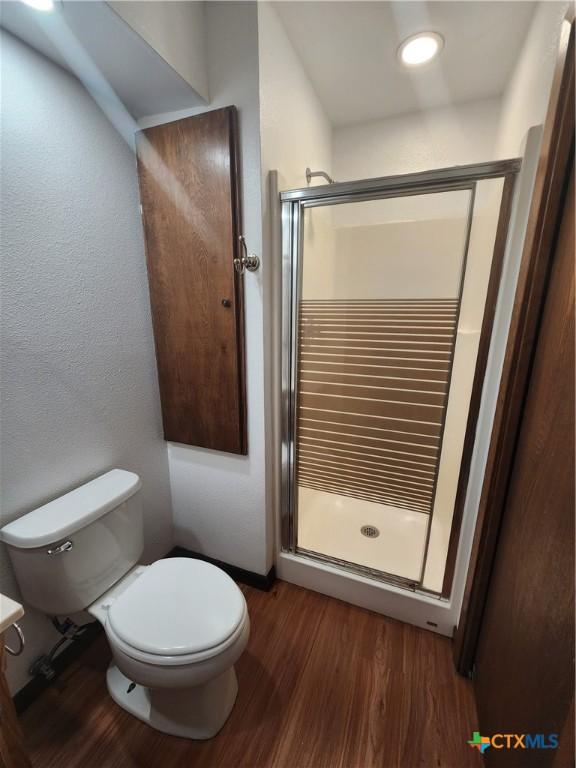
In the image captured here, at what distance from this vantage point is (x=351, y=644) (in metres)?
1.34

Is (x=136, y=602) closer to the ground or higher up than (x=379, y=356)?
closer to the ground

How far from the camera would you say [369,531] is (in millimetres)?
1758

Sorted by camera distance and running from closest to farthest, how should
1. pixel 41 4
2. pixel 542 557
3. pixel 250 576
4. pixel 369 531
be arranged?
pixel 542 557, pixel 41 4, pixel 250 576, pixel 369 531

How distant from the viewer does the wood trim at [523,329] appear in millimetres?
756

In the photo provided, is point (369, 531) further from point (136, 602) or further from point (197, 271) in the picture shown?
point (197, 271)

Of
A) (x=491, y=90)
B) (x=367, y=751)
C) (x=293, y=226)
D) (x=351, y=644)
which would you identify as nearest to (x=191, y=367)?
(x=293, y=226)

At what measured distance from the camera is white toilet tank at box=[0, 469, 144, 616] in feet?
3.21

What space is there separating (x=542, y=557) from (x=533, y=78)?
1.49m

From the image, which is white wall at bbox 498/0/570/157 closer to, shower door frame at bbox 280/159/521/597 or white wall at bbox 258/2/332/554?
shower door frame at bbox 280/159/521/597

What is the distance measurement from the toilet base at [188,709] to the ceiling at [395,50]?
2.42 m

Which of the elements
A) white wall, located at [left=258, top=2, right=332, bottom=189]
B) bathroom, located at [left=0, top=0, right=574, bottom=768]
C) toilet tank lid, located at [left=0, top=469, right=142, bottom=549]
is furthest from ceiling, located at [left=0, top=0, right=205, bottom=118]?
toilet tank lid, located at [left=0, top=469, right=142, bottom=549]

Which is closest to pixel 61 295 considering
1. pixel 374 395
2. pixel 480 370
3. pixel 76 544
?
pixel 76 544

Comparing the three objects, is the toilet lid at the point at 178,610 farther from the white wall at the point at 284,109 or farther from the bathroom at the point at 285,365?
the white wall at the point at 284,109

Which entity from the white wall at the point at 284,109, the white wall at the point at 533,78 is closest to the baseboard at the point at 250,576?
the white wall at the point at 284,109
